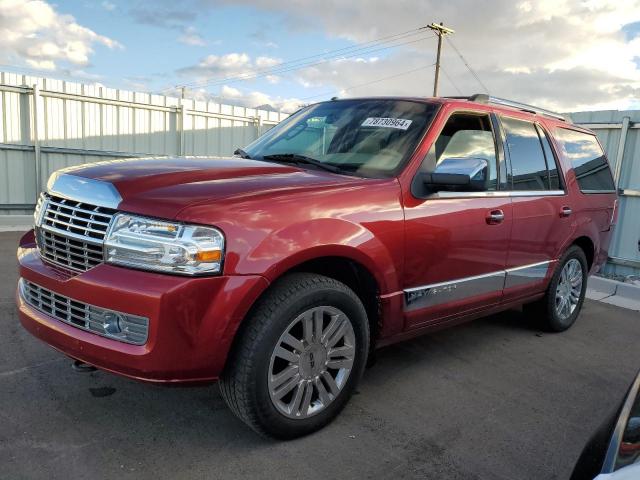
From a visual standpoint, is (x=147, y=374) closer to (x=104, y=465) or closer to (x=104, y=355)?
(x=104, y=355)

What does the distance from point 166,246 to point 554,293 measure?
3.66 m

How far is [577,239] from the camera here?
193 inches

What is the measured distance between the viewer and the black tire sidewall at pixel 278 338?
2.52 meters

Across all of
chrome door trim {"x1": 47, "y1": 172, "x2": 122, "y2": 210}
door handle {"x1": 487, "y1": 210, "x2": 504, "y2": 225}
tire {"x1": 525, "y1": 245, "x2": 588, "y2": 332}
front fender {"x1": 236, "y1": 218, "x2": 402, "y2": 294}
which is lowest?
tire {"x1": 525, "y1": 245, "x2": 588, "y2": 332}

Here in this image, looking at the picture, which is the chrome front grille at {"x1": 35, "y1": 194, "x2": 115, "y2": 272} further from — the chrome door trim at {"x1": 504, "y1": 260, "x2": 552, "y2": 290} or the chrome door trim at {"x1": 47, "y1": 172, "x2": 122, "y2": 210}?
the chrome door trim at {"x1": 504, "y1": 260, "x2": 552, "y2": 290}

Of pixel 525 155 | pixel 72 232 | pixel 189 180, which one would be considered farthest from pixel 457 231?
pixel 72 232

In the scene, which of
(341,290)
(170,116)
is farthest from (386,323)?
(170,116)

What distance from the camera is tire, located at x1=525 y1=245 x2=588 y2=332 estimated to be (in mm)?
4723

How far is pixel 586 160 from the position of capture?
5055mm

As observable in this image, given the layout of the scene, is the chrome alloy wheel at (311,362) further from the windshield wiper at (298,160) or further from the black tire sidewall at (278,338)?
the windshield wiper at (298,160)

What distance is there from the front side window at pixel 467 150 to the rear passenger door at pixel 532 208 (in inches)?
8.8

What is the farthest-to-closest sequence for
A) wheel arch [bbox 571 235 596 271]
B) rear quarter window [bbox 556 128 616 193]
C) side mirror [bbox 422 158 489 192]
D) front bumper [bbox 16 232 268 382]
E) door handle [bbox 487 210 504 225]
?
1. wheel arch [bbox 571 235 596 271]
2. rear quarter window [bbox 556 128 616 193]
3. door handle [bbox 487 210 504 225]
4. side mirror [bbox 422 158 489 192]
5. front bumper [bbox 16 232 268 382]

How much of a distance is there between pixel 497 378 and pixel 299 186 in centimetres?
213

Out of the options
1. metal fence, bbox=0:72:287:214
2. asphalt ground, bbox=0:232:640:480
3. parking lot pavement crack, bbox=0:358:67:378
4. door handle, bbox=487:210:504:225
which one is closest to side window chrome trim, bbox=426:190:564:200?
door handle, bbox=487:210:504:225
